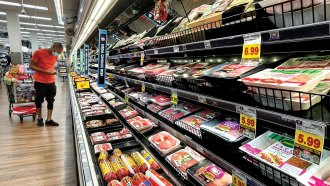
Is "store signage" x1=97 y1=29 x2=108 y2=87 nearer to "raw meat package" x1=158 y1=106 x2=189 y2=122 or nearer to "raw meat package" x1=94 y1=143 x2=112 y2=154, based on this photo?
"raw meat package" x1=94 y1=143 x2=112 y2=154

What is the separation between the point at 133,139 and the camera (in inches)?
95.2

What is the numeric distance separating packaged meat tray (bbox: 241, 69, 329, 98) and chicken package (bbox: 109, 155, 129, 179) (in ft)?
3.73

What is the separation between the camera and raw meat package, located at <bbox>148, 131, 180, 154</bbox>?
1.77m

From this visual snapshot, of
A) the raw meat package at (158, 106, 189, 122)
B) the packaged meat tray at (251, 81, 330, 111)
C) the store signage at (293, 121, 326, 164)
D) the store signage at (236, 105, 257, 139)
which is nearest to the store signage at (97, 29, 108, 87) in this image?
the raw meat package at (158, 106, 189, 122)

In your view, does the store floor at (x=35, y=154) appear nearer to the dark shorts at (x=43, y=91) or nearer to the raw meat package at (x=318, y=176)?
the dark shorts at (x=43, y=91)

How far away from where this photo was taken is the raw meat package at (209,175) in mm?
1259

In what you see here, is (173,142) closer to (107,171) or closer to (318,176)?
(107,171)

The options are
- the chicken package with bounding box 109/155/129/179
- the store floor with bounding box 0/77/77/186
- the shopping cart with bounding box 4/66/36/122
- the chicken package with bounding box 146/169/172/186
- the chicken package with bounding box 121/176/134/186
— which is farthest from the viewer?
the shopping cart with bounding box 4/66/36/122

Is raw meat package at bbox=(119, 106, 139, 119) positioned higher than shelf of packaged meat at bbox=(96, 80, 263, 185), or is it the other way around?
raw meat package at bbox=(119, 106, 139, 119)

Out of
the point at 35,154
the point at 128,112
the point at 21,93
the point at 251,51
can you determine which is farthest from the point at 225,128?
the point at 21,93

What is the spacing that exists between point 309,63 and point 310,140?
0.43 metres

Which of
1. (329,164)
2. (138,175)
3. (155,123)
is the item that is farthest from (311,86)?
(155,123)

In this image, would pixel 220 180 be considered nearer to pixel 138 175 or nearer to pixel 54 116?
pixel 138 175

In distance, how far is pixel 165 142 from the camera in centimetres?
185
